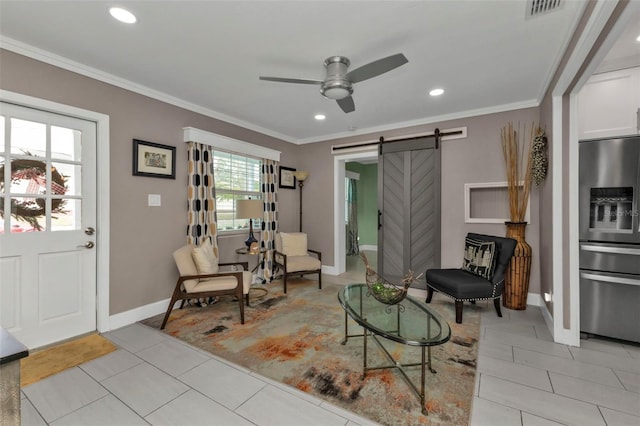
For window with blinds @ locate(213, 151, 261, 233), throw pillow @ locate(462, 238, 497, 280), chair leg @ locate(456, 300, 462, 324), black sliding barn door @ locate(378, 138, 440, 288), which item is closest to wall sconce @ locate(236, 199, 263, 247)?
window with blinds @ locate(213, 151, 261, 233)

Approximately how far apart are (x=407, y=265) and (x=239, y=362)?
2.93 meters

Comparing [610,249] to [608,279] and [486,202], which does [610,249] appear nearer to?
[608,279]

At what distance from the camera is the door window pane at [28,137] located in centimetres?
237

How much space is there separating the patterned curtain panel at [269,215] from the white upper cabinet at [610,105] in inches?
156

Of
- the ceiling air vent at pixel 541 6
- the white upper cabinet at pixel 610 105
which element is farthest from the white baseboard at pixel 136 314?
the white upper cabinet at pixel 610 105

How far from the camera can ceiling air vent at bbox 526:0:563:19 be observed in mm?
1799

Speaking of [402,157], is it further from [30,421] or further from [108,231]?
[30,421]

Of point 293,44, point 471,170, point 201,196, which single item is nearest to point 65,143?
point 201,196

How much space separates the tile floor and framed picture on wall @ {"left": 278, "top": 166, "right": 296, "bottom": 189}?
3.18 m

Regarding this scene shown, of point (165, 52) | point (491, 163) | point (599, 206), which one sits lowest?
point (599, 206)

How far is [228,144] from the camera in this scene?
4.02 m

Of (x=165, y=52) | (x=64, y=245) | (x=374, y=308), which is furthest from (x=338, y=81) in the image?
(x=64, y=245)

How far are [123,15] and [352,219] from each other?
20.3ft

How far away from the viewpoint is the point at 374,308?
7.45 feet
